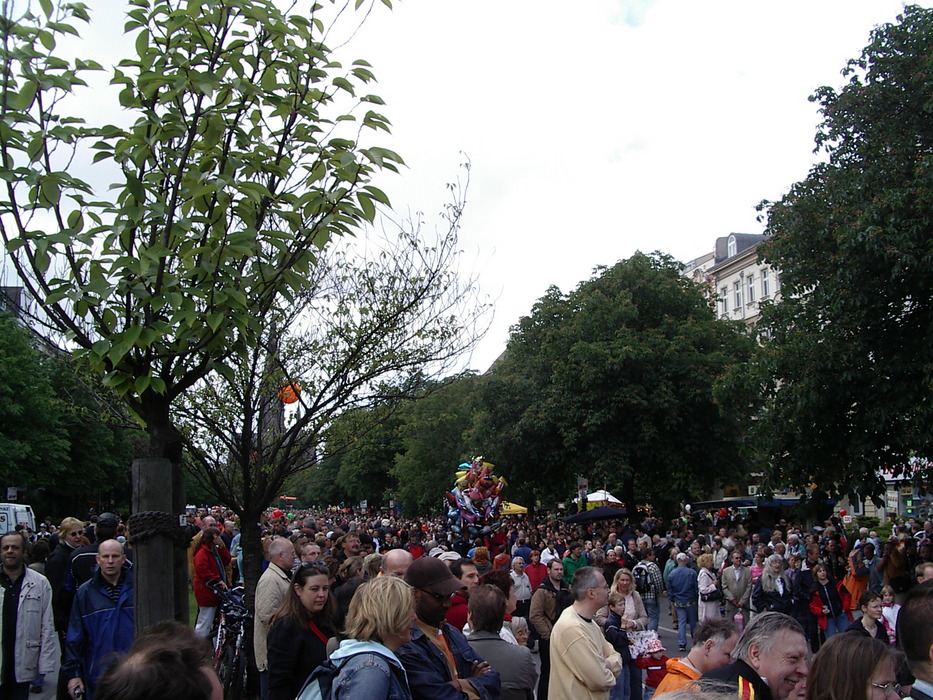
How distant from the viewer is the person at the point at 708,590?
15.4 meters

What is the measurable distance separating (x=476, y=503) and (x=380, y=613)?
57.2 ft

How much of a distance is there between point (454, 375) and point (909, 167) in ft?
38.9

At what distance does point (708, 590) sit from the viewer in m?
15.4

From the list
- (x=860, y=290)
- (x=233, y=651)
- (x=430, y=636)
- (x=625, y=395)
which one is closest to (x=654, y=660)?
(x=430, y=636)

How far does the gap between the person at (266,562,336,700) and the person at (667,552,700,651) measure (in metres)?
11.4

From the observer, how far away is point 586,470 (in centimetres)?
3725

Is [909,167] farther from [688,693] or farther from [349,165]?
[688,693]

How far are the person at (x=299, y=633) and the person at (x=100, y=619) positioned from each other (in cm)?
101

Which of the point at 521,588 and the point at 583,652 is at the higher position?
the point at 583,652

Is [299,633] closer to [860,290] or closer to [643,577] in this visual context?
[643,577]

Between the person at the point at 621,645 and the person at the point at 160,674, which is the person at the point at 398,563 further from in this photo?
the person at the point at 160,674

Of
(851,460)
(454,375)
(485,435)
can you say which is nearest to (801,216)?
(851,460)

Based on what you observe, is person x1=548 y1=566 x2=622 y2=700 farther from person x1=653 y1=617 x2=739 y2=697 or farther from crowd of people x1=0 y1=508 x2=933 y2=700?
person x1=653 y1=617 x2=739 y2=697

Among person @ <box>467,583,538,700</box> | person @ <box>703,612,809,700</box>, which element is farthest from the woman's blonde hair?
person @ <box>467,583,538,700</box>
